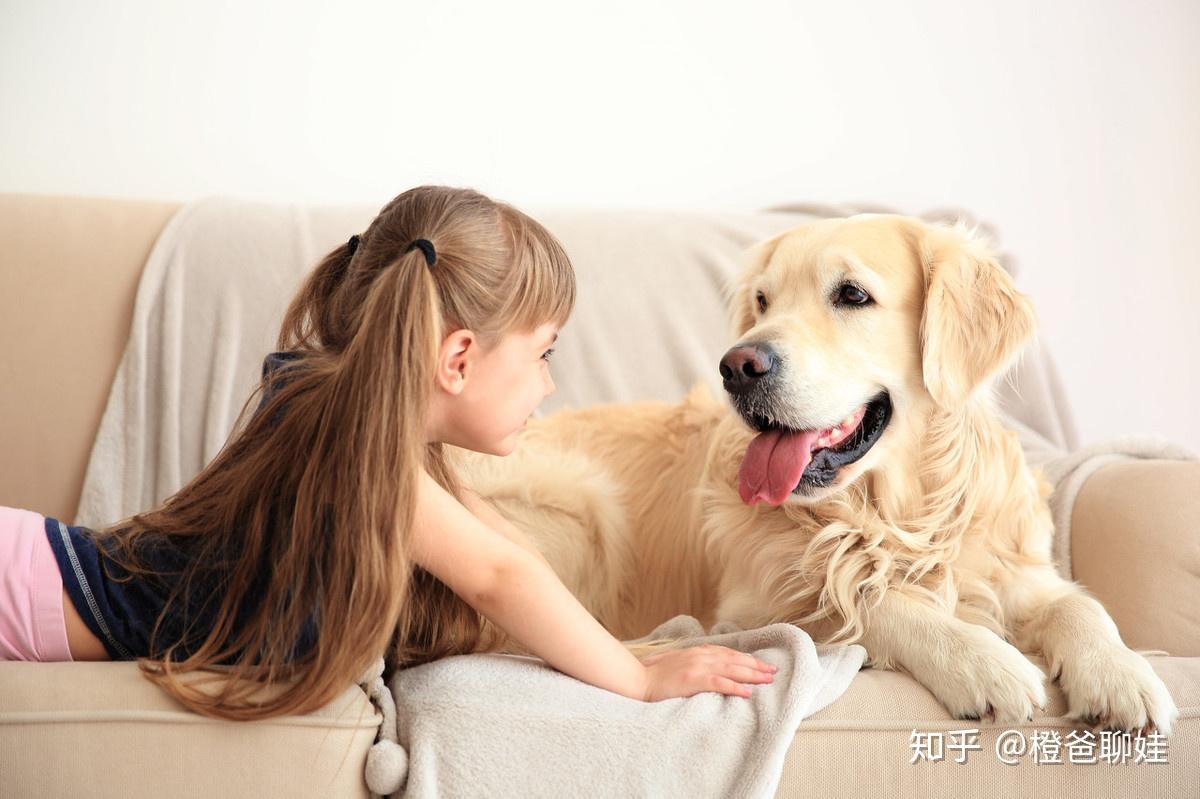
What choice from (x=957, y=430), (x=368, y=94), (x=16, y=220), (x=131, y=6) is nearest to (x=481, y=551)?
(x=957, y=430)

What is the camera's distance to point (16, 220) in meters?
2.14

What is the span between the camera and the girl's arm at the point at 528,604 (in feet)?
3.93

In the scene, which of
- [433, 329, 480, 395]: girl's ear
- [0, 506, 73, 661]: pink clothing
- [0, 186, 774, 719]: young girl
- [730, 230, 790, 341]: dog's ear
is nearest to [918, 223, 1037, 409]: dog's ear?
[730, 230, 790, 341]: dog's ear

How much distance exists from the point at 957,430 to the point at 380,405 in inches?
35.6

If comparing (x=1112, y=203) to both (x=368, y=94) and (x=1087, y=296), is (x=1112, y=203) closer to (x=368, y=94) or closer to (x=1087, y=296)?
(x=1087, y=296)

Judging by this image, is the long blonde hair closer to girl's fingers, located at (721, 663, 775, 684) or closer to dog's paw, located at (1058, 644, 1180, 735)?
girl's fingers, located at (721, 663, 775, 684)

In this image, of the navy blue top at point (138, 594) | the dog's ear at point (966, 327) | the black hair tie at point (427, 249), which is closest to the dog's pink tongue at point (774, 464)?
the dog's ear at point (966, 327)

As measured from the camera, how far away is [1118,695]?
3.76ft

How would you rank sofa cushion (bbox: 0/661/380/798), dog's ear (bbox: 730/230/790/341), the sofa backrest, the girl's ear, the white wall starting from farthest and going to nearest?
the white wall
the sofa backrest
dog's ear (bbox: 730/230/790/341)
the girl's ear
sofa cushion (bbox: 0/661/380/798)

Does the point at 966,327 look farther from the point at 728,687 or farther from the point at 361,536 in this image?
the point at 361,536

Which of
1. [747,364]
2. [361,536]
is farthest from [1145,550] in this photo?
[361,536]

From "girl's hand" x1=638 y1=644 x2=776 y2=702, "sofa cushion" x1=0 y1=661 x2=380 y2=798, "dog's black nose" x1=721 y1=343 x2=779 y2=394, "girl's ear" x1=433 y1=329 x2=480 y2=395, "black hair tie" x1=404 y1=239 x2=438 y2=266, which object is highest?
"black hair tie" x1=404 y1=239 x2=438 y2=266

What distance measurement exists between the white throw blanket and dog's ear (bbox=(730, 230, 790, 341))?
29.6 inches

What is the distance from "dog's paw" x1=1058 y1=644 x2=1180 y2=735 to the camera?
1139mm
